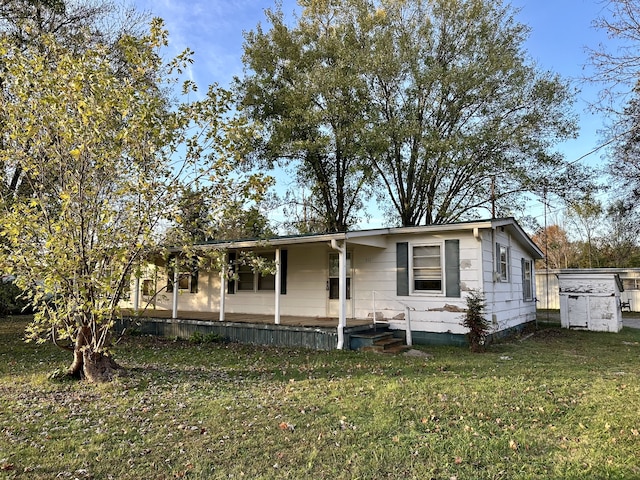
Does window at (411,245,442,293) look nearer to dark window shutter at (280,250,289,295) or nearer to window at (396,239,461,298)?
window at (396,239,461,298)

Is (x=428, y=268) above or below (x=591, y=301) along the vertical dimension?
above

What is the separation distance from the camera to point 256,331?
10.2 metres

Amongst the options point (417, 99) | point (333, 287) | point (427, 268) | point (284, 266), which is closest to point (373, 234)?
point (427, 268)

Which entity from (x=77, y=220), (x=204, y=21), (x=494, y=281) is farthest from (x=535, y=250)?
(x=77, y=220)

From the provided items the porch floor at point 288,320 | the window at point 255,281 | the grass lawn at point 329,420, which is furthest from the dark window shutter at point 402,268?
the window at point 255,281

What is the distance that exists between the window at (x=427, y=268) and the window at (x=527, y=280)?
17.1 feet

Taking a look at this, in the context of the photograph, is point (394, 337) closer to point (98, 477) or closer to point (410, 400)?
point (410, 400)

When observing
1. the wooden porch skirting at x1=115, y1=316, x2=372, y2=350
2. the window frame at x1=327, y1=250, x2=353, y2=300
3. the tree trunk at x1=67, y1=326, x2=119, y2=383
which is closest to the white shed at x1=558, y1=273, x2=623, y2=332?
the window frame at x1=327, y1=250, x2=353, y2=300

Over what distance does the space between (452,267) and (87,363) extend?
717 cm

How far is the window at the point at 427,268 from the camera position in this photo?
9.82 m

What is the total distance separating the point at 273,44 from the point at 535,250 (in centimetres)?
1225

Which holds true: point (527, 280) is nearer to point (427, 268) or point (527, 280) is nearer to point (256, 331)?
point (427, 268)

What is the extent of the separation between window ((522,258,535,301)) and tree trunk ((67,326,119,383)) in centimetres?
1180

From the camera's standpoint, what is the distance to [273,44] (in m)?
17.1
